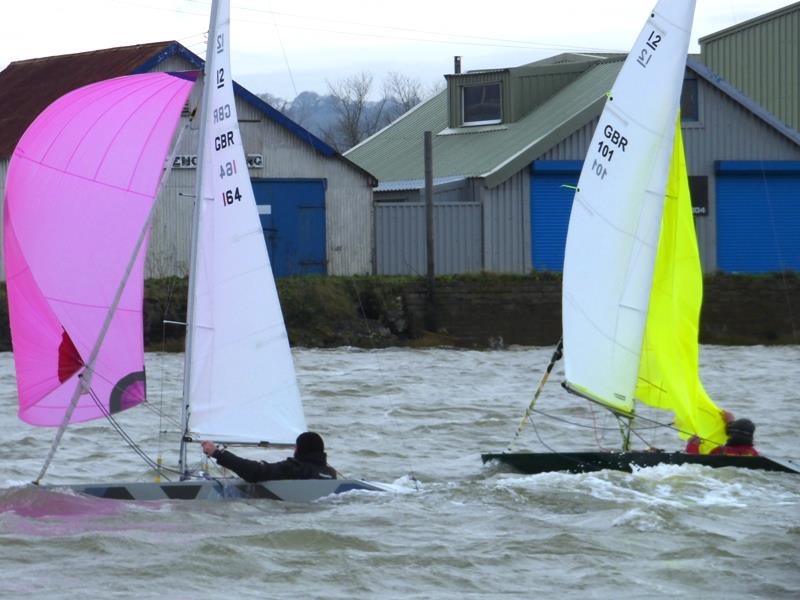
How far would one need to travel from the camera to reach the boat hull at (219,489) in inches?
448

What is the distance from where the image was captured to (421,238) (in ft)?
97.5

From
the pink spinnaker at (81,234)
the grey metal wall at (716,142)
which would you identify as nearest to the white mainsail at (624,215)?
the pink spinnaker at (81,234)

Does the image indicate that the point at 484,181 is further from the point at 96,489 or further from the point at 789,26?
the point at 96,489

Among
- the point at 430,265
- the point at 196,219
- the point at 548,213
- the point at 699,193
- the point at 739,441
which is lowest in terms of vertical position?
the point at 739,441

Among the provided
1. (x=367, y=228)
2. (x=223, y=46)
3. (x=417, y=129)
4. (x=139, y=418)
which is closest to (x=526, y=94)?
(x=417, y=129)

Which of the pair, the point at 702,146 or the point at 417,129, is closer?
the point at 702,146

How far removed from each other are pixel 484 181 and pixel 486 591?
21.2 m

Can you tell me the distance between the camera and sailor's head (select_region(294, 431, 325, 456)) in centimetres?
1166

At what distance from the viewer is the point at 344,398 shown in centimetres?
1964

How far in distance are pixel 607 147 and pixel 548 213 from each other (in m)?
17.1

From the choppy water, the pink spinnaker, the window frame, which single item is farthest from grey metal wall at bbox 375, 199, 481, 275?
the pink spinnaker

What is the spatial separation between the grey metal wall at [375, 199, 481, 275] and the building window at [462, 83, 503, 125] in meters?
5.95

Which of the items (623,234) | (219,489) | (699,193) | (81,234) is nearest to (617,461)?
(623,234)

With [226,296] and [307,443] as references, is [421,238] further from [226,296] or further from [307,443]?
[226,296]
